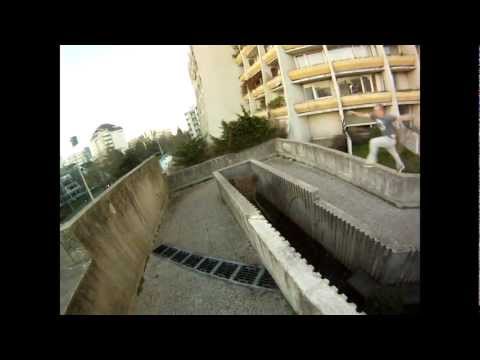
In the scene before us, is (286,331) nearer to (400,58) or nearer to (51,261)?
(51,261)

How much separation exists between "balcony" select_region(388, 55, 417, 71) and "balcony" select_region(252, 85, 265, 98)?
34.4 feet

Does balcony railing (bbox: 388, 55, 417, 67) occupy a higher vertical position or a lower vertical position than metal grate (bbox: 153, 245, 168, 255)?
higher

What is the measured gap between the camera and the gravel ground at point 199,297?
3553 mm

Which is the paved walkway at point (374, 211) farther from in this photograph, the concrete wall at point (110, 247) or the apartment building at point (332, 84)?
the apartment building at point (332, 84)

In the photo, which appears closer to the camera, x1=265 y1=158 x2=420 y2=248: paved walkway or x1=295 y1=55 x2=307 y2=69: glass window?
x1=265 y1=158 x2=420 y2=248: paved walkway

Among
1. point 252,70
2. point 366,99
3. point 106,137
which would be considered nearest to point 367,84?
point 366,99

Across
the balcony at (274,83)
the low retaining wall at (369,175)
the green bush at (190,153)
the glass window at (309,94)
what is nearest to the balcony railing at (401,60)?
the glass window at (309,94)

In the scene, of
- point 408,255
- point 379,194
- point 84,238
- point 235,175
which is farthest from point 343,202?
point 84,238

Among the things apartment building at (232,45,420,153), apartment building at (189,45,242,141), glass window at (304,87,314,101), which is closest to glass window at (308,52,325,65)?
apartment building at (232,45,420,153)

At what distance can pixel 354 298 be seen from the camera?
4.75 m

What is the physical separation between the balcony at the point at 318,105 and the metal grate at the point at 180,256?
1579cm

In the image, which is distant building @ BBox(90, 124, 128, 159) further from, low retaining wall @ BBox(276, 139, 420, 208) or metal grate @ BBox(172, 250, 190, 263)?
metal grate @ BBox(172, 250, 190, 263)

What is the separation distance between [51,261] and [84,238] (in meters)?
2.87

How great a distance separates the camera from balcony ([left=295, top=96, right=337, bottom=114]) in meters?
16.7
